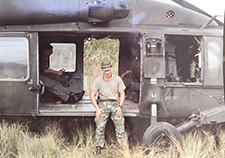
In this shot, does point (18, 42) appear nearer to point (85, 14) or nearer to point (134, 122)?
point (85, 14)

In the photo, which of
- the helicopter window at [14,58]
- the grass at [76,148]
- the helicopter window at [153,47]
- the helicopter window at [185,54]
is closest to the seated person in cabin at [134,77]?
the helicopter window at [185,54]

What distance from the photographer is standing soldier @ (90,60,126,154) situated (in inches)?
206

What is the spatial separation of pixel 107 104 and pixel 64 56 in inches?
118

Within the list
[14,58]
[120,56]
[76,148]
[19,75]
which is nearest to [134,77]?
[120,56]

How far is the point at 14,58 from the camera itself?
5.56 metres

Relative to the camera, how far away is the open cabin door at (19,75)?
5.48m

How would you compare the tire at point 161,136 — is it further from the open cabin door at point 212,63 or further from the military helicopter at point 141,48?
the open cabin door at point 212,63

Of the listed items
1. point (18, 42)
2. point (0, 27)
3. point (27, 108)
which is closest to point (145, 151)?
point (27, 108)

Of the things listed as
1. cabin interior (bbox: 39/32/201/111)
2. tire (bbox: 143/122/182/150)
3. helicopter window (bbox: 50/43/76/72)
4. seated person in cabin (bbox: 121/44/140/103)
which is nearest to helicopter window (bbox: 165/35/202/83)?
cabin interior (bbox: 39/32/201/111)

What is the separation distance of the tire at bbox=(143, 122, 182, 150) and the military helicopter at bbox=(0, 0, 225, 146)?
41 millimetres

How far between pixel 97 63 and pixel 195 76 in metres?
9.19

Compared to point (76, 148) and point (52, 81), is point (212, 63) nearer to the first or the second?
point (76, 148)

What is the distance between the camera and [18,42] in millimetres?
5520

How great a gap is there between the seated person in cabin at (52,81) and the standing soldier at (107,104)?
1.55 meters
